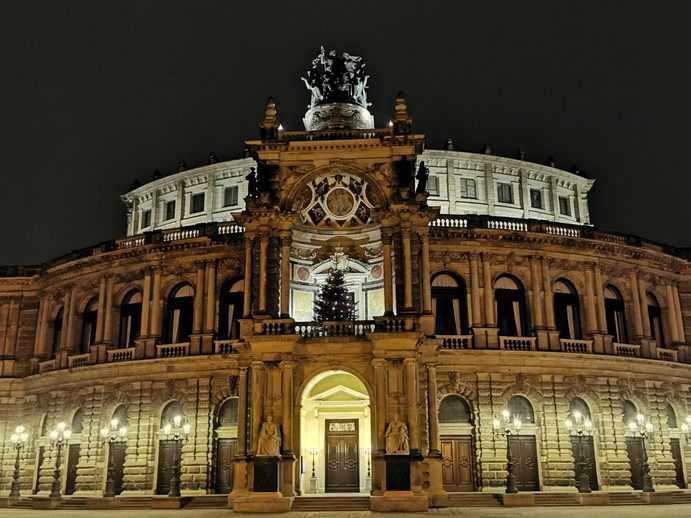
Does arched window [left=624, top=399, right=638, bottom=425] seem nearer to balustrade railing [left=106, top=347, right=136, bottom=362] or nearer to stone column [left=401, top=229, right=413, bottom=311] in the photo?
stone column [left=401, top=229, right=413, bottom=311]

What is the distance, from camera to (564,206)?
190 ft

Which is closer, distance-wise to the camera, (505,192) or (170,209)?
(505,192)

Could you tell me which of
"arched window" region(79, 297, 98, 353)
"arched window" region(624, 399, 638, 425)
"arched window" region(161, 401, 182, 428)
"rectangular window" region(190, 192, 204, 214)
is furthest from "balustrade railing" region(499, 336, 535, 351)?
"rectangular window" region(190, 192, 204, 214)

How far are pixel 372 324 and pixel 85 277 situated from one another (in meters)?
21.6

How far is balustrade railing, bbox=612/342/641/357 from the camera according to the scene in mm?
42250

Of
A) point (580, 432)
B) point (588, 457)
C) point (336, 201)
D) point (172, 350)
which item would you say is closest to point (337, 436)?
point (172, 350)

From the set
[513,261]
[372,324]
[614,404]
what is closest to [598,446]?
[614,404]

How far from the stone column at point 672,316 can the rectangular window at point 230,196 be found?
99.5 ft

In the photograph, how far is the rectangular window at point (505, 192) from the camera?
55312 millimetres

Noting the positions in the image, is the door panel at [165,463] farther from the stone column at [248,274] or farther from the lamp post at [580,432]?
the lamp post at [580,432]

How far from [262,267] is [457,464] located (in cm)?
1454

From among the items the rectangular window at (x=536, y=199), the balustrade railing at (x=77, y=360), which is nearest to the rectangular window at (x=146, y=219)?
the balustrade railing at (x=77, y=360)

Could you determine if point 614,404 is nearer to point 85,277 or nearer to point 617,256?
point 617,256

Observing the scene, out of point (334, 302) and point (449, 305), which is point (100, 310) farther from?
point (449, 305)
